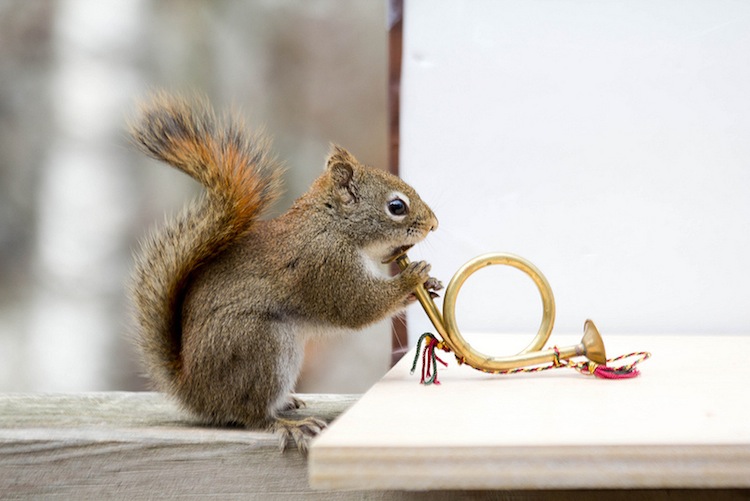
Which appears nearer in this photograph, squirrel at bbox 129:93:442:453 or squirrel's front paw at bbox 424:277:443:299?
squirrel at bbox 129:93:442:453

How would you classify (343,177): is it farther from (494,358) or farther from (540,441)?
(540,441)

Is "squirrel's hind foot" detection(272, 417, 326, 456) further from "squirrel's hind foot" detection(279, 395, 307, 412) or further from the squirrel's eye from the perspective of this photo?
the squirrel's eye

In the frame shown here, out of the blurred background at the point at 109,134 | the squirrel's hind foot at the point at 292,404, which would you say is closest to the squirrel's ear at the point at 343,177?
the squirrel's hind foot at the point at 292,404

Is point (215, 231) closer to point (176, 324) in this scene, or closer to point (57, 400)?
point (176, 324)

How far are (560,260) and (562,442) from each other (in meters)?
1.01

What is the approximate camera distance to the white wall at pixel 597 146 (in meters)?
1.46

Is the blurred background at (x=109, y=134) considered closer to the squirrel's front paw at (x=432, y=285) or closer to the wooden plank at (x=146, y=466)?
the squirrel's front paw at (x=432, y=285)

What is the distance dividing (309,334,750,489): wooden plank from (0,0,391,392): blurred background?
0.99 metres

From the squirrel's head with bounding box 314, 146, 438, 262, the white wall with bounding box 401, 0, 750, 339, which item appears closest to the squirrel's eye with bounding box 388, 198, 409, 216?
the squirrel's head with bounding box 314, 146, 438, 262

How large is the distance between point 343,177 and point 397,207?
3.0 inches

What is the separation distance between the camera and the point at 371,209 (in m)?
0.92

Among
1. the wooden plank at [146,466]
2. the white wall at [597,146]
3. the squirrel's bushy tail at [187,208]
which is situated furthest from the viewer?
the white wall at [597,146]

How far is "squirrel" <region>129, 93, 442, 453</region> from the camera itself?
806 mm

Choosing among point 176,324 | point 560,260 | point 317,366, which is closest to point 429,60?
point 560,260
